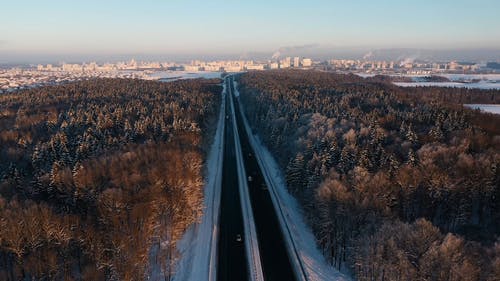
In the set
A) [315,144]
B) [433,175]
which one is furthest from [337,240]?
[315,144]

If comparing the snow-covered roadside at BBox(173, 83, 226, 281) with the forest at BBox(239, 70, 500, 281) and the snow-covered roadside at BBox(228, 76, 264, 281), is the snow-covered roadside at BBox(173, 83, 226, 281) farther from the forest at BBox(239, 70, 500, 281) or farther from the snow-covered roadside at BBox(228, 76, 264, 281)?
the forest at BBox(239, 70, 500, 281)

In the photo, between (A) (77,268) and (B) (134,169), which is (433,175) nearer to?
(B) (134,169)

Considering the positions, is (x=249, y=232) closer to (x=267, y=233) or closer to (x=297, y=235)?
(x=267, y=233)

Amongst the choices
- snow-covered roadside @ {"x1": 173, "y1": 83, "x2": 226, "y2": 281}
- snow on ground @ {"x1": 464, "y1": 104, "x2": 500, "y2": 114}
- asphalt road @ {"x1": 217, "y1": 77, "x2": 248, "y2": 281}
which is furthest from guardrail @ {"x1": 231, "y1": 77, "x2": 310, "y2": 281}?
snow on ground @ {"x1": 464, "y1": 104, "x2": 500, "y2": 114}

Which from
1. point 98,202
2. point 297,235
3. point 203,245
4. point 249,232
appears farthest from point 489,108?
point 98,202

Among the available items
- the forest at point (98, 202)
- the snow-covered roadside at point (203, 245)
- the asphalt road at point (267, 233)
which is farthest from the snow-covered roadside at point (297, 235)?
the forest at point (98, 202)

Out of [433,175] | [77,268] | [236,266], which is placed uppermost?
[433,175]
